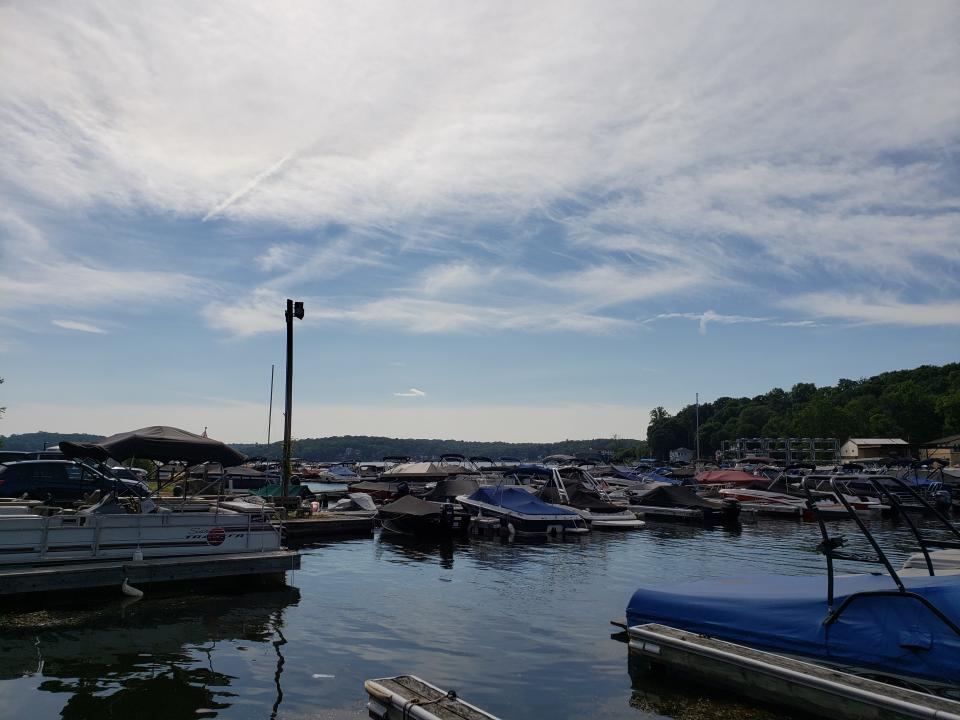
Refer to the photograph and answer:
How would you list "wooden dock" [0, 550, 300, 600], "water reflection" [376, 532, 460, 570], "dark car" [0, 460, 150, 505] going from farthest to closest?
"dark car" [0, 460, 150, 505] < "water reflection" [376, 532, 460, 570] < "wooden dock" [0, 550, 300, 600]

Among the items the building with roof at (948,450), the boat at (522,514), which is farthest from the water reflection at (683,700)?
the building with roof at (948,450)

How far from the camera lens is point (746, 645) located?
11.9 meters

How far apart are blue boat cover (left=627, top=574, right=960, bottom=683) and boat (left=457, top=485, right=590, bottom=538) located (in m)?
20.0

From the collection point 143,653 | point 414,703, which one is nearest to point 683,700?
point 414,703

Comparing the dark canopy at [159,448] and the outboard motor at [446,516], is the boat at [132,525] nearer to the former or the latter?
the dark canopy at [159,448]

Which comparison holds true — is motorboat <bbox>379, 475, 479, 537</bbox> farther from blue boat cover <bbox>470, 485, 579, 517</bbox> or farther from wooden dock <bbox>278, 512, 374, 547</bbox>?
blue boat cover <bbox>470, 485, 579, 517</bbox>

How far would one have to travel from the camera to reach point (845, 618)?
10.9 meters

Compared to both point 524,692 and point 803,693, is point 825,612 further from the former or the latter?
point 524,692

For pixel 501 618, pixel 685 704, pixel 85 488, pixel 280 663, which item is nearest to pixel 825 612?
pixel 685 704

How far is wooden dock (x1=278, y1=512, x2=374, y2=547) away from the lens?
30734 mm

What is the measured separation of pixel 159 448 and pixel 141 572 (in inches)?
122

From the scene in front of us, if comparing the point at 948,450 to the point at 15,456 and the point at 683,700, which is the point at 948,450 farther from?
the point at 15,456

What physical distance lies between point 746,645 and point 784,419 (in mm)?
174831

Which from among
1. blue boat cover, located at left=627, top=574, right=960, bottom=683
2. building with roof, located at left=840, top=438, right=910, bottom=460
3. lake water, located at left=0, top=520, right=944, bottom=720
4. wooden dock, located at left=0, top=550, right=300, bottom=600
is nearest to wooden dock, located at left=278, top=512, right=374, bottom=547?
lake water, located at left=0, top=520, right=944, bottom=720
